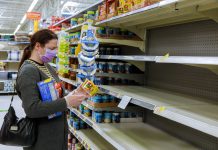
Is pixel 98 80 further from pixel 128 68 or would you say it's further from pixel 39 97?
pixel 39 97

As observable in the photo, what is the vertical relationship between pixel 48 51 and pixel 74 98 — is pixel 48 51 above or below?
above

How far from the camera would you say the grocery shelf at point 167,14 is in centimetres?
190

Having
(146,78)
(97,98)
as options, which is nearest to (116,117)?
(97,98)

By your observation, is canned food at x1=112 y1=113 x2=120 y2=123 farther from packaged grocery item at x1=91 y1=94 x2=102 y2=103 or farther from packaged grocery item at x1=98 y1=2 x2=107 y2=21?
packaged grocery item at x1=98 y1=2 x2=107 y2=21

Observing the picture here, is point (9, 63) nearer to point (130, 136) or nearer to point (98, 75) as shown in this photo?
point (98, 75)

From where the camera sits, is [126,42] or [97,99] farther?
[97,99]

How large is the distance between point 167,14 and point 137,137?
115 centimetres

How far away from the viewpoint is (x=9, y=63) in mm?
11625

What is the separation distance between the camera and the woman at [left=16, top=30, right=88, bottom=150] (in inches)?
88.7

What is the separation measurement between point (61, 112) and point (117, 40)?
47.1 inches

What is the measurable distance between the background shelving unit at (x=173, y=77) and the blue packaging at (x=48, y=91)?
0.60 meters

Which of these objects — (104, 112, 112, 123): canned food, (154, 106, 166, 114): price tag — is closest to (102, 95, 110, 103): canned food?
(104, 112, 112, 123): canned food

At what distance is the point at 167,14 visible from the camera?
2547 millimetres

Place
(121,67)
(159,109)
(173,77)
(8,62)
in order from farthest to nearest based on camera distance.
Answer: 1. (8,62)
2. (121,67)
3. (173,77)
4. (159,109)
